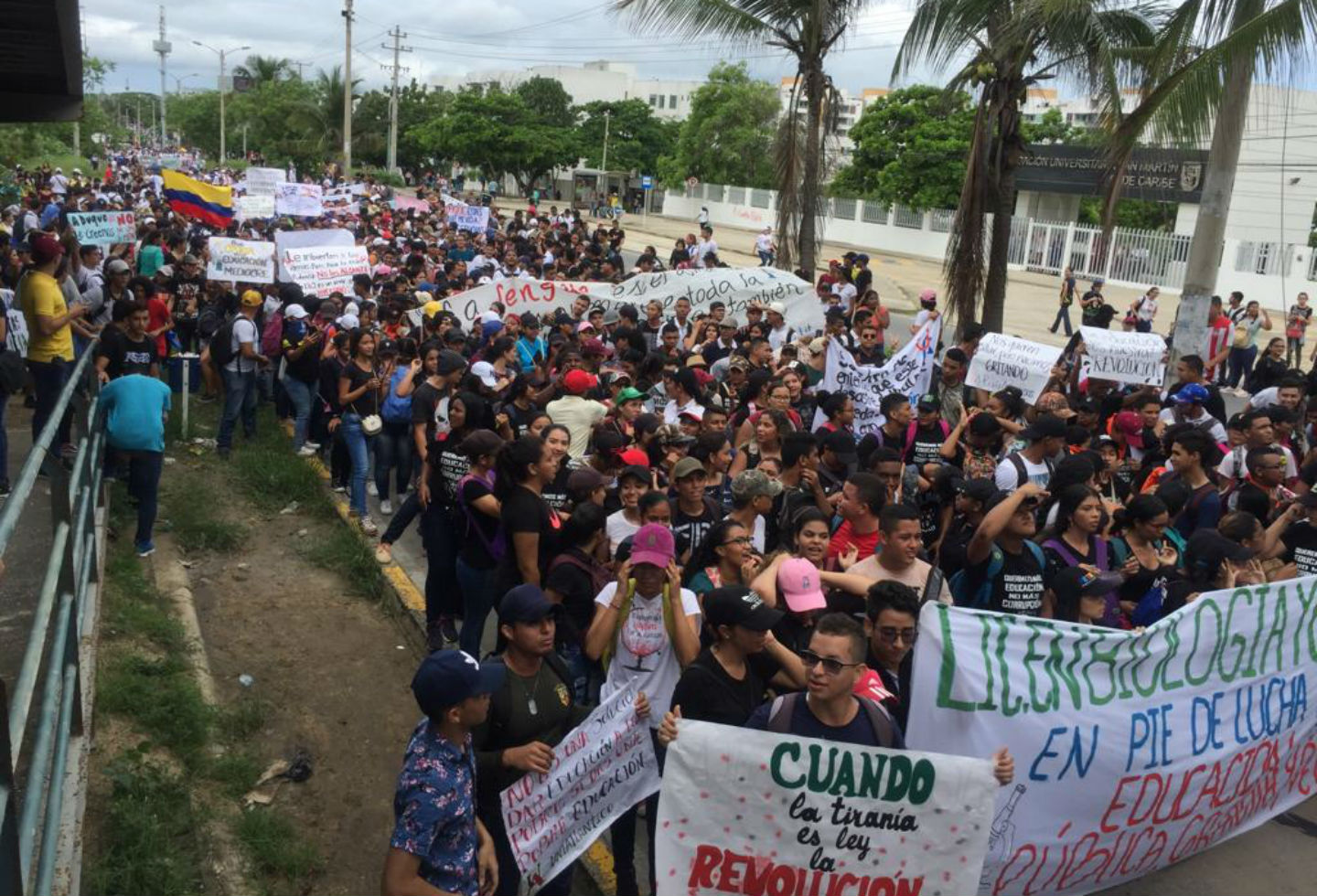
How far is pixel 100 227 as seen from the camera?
14.2m

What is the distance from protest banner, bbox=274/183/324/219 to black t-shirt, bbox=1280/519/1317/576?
2004cm

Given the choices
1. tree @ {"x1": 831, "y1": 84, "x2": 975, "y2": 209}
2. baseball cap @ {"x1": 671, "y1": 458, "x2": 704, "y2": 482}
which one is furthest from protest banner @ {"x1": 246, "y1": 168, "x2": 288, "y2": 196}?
tree @ {"x1": 831, "y1": 84, "x2": 975, "y2": 209}

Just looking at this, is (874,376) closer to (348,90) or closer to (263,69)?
(348,90)

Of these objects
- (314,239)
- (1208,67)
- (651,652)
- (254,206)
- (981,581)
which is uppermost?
(1208,67)

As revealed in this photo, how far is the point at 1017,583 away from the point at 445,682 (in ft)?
9.94

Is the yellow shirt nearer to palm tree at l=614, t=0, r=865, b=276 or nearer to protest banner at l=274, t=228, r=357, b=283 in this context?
protest banner at l=274, t=228, r=357, b=283

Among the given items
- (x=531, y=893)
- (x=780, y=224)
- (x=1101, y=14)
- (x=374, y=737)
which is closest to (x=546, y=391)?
(x=374, y=737)

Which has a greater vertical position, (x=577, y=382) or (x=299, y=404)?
(x=577, y=382)

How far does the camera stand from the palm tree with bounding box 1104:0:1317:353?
9.33m

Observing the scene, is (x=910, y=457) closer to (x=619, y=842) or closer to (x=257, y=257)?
(x=619, y=842)

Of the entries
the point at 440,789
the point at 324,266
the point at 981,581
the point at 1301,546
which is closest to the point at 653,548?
the point at 440,789

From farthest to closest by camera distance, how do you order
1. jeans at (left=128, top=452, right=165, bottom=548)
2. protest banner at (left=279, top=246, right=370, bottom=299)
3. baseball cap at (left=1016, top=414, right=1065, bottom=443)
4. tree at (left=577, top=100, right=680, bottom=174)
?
1. tree at (left=577, top=100, right=680, bottom=174)
2. protest banner at (left=279, top=246, right=370, bottom=299)
3. jeans at (left=128, top=452, right=165, bottom=548)
4. baseball cap at (left=1016, top=414, right=1065, bottom=443)

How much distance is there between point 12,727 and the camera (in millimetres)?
3320

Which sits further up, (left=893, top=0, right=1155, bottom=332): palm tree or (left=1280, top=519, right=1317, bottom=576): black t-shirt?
(left=893, top=0, right=1155, bottom=332): palm tree
